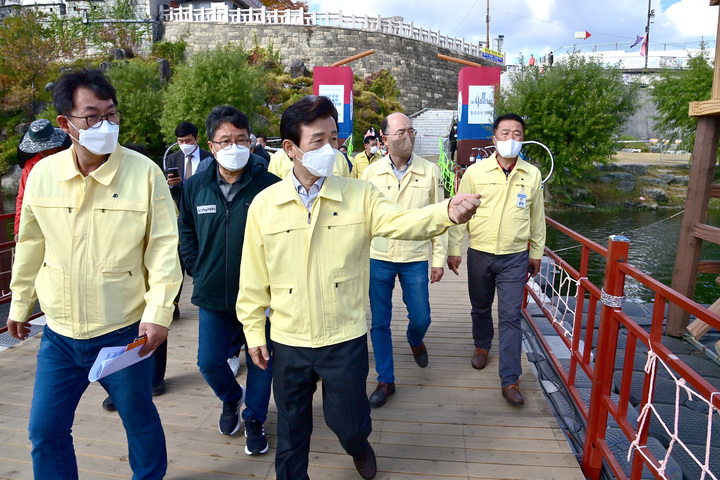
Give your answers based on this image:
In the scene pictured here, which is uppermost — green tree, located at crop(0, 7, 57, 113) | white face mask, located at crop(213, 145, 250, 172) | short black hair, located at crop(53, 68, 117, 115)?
green tree, located at crop(0, 7, 57, 113)

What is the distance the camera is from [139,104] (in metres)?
25.5

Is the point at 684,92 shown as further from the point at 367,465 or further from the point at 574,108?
the point at 367,465

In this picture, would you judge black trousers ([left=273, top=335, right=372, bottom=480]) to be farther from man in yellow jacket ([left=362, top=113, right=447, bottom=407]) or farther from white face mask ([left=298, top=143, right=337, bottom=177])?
man in yellow jacket ([left=362, top=113, right=447, bottom=407])

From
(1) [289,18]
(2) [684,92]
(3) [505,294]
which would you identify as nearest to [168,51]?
(1) [289,18]

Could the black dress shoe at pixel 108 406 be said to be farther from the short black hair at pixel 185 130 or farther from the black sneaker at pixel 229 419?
the short black hair at pixel 185 130

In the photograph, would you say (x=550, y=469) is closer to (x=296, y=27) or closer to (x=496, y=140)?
(x=496, y=140)

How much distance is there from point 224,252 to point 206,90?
22.2 meters

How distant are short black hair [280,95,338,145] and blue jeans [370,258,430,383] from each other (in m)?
1.50

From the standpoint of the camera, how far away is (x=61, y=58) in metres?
31.0

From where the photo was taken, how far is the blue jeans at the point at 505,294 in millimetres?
3342

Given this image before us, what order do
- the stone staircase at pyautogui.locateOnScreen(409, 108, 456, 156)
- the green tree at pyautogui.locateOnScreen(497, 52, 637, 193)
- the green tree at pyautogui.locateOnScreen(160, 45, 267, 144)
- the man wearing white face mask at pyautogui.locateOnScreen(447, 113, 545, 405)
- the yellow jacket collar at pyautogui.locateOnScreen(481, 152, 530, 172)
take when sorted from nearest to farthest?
the man wearing white face mask at pyautogui.locateOnScreen(447, 113, 545, 405), the yellow jacket collar at pyautogui.locateOnScreen(481, 152, 530, 172), the green tree at pyautogui.locateOnScreen(497, 52, 637, 193), the green tree at pyautogui.locateOnScreen(160, 45, 267, 144), the stone staircase at pyautogui.locateOnScreen(409, 108, 456, 156)

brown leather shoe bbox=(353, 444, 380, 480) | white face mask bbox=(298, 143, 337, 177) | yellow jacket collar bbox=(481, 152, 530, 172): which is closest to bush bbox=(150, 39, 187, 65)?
yellow jacket collar bbox=(481, 152, 530, 172)

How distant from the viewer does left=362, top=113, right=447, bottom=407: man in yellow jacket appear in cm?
338

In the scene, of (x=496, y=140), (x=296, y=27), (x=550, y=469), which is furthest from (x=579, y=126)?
(x=296, y=27)
